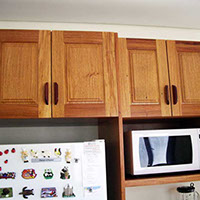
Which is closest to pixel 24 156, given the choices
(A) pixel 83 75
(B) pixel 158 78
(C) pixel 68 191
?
(C) pixel 68 191

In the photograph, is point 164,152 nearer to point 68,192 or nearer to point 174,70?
point 174,70

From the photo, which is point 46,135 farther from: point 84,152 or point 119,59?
point 119,59

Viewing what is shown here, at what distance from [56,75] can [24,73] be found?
0.20 meters

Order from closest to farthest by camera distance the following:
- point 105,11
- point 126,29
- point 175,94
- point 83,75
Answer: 1. point 83,75
2. point 175,94
3. point 105,11
4. point 126,29

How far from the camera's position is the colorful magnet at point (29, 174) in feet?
5.07

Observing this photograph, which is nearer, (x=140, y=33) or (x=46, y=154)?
(x=46, y=154)

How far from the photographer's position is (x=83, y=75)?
5.68ft

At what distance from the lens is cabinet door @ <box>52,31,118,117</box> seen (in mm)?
1690

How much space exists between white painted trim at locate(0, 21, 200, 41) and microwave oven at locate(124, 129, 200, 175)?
1.03m

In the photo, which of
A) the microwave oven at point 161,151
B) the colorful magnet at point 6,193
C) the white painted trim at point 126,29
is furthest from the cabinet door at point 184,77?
the colorful magnet at point 6,193

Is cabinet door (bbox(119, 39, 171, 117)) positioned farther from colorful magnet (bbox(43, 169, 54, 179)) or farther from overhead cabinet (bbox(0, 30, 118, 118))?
colorful magnet (bbox(43, 169, 54, 179))

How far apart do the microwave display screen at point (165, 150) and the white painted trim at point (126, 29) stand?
3.46 ft

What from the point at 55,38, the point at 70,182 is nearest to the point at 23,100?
the point at 55,38

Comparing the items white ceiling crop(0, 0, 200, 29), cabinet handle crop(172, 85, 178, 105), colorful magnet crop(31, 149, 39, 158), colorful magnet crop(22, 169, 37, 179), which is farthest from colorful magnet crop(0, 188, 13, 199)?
white ceiling crop(0, 0, 200, 29)
